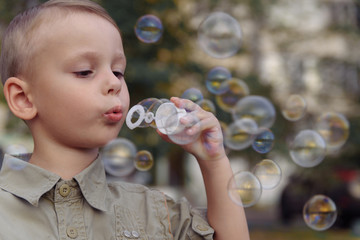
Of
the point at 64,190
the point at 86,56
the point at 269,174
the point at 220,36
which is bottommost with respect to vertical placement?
the point at 269,174

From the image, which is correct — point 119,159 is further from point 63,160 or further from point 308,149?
point 308,149

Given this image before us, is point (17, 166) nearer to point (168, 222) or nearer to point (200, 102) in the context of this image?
point (168, 222)

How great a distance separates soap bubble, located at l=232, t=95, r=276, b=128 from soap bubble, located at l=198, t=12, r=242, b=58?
1.21 feet

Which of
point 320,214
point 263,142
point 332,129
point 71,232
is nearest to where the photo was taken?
point 71,232

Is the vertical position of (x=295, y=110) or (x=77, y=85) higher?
(x=77, y=85)

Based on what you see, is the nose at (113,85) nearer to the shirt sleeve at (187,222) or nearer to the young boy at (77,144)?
the young boy at (77,144)

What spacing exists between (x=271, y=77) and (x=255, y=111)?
271 inches

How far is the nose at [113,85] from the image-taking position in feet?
4.60

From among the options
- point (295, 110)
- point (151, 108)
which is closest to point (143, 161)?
point (151, 108)

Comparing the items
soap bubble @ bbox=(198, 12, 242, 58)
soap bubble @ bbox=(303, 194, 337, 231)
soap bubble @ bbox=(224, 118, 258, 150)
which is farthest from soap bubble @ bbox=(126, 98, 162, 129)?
soap bubble @ bbox=(198, 12, 242, 58)

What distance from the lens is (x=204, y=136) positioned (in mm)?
1457

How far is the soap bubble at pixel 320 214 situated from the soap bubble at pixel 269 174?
486 millimetres

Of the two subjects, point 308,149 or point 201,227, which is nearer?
point 201,227

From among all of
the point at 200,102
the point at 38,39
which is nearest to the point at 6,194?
the point at 38,39
